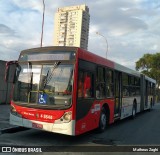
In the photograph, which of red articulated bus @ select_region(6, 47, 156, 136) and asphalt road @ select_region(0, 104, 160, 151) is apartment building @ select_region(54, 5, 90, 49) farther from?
red articulated bus @ select_region(6, 47, 156, 136)

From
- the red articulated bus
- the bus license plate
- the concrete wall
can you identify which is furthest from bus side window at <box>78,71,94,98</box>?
the concrete wall

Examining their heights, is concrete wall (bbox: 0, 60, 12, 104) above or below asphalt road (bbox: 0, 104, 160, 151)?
above

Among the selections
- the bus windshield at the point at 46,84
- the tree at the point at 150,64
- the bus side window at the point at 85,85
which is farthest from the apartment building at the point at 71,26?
the tree at the point at 150,64

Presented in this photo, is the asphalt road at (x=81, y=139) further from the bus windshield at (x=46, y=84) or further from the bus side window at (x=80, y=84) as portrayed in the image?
the bus side window at (x=80, y=84)

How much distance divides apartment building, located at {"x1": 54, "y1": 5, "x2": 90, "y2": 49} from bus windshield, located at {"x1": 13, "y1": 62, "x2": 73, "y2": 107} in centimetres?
2686

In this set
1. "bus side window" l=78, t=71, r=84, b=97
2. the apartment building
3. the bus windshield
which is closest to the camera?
the bus windshield

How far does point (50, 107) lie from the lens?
978cm

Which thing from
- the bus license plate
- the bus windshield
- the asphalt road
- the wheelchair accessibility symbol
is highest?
the bus windshield

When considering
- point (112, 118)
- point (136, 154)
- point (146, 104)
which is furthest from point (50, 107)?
point (146, 104)

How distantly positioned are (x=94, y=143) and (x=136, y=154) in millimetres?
1900

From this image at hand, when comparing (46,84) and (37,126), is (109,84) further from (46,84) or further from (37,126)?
(37,126)

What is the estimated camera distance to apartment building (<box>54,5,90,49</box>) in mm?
37500

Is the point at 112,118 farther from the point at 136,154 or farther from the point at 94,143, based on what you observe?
the point at 136,154

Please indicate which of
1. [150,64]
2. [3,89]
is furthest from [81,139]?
[150,64]
